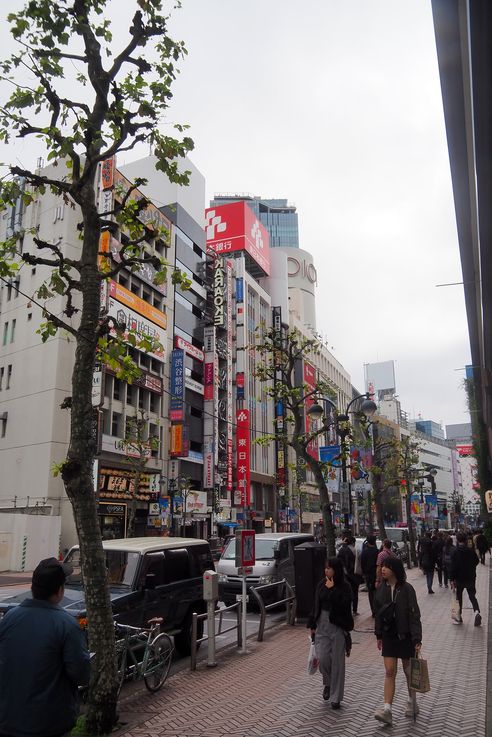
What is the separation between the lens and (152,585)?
376 inches

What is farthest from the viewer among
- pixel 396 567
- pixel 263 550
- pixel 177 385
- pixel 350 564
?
pixel 177 385

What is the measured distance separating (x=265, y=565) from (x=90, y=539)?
1003 cm

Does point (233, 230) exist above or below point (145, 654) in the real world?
above

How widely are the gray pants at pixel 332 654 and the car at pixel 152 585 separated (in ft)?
10.2

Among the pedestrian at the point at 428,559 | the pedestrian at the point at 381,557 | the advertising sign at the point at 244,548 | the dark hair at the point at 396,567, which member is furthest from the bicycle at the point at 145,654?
the pedestrian at the point at 428,559

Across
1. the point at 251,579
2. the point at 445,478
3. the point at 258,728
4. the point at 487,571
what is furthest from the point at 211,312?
the point at 445,478

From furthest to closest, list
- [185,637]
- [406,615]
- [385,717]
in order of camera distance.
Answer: [185,637]
[406,615]
[385,717]

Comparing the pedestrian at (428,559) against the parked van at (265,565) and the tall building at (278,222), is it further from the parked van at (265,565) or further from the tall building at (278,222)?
the tall building at (278,222)

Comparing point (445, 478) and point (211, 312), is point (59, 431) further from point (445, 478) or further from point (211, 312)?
point (445, 478)

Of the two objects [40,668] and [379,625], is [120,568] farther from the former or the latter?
[40,668]

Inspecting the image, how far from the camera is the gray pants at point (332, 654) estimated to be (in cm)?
712

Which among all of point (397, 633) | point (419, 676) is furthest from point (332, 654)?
point (419, 676)

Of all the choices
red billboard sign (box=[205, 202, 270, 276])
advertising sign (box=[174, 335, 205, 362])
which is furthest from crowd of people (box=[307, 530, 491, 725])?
red billboard sign (box=[205, 202, 270, 276])

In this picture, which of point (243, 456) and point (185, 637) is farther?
point (243, 456)
